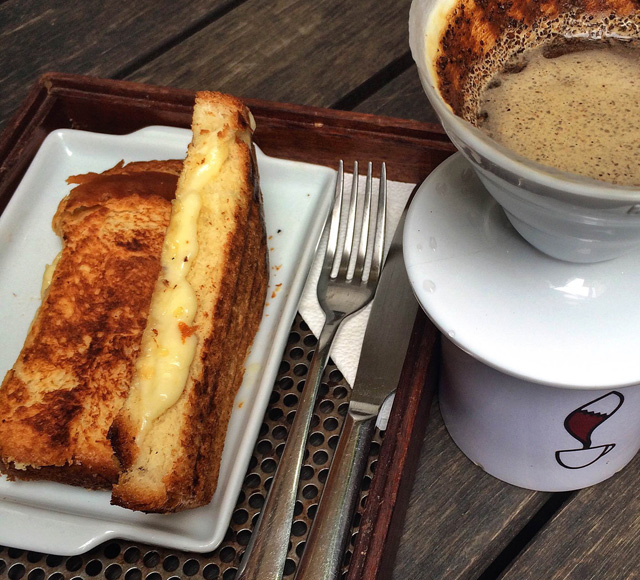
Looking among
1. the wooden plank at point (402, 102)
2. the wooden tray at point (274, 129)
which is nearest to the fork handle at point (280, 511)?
the wooden tray at point (274, 129)

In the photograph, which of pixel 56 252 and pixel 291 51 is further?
pixel 291 51

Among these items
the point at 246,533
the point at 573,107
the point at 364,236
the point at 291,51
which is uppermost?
the point at 573,107

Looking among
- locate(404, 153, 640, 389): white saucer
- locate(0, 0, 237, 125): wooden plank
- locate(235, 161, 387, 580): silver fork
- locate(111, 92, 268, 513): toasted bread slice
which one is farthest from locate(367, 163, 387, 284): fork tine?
locate(0, 0, 237, 125): wooden plank

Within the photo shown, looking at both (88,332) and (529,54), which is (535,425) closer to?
(529,54)

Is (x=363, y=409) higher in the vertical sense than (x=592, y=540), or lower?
higher

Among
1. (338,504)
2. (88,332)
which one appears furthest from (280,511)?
(88,332)

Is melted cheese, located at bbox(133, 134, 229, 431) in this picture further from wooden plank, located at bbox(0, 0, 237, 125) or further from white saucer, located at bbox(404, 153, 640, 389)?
wooden plank, located at bbox(0, 0, 237, 125)

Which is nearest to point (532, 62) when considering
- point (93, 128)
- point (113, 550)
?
point (113, 550)
